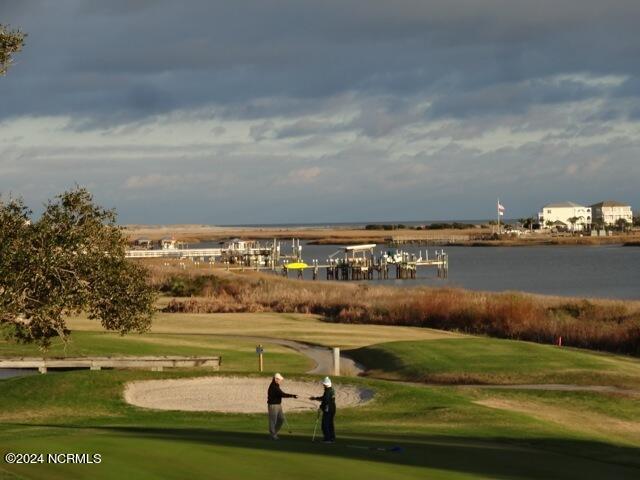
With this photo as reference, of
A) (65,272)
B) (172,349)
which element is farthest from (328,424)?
(172,349)

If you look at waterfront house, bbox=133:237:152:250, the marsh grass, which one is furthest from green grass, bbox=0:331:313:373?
waterfront house, bbox=133:237:152:250

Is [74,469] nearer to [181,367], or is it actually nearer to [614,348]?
[181,367]

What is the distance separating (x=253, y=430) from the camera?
967 inches

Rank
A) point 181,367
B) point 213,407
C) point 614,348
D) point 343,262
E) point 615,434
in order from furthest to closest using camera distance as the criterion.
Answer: point 343,262 → point 614,348 → point 181,367 → point 213,407 → point 615,434

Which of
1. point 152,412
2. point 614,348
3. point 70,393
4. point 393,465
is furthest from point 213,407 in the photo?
point 614,348

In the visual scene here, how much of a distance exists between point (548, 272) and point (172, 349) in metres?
99.4

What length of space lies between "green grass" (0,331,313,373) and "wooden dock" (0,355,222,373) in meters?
1.68

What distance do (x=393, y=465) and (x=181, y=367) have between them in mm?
21328

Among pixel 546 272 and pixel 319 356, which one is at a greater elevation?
pixel 546 272

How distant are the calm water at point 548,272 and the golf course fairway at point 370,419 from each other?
59.1 m

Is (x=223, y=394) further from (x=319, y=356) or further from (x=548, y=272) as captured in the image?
(x=548, y=272)

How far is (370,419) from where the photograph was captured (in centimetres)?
2881

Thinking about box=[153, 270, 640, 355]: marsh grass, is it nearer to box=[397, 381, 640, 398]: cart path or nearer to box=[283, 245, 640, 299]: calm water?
box=[397, 381, 640, 398]: cart path

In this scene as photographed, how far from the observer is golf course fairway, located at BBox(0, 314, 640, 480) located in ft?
57.8
